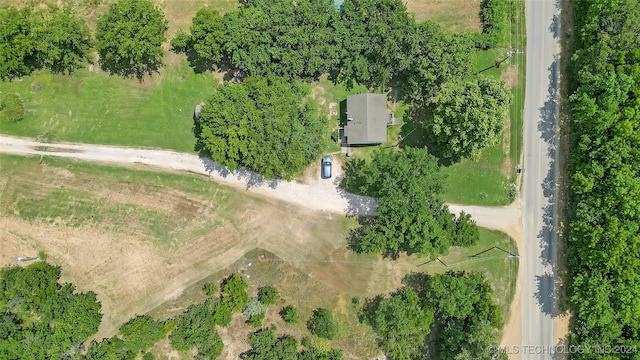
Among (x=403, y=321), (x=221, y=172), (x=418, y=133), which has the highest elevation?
(x=418, y=133)

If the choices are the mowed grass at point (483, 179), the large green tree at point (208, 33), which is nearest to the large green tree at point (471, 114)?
the mowed grass at point (483, 179)

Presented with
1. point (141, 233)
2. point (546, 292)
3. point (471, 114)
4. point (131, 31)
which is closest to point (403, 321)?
point (546, 292)

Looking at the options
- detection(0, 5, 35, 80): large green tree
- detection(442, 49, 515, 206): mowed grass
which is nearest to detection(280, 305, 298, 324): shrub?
detection(442, 49, 515, 206): mowed grass

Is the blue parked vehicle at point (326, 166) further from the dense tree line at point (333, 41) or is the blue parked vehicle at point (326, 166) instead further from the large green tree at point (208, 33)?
the large green tree at point (208, 33)

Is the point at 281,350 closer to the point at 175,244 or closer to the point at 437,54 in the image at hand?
the point at 175,244

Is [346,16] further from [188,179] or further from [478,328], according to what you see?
[478,328]
